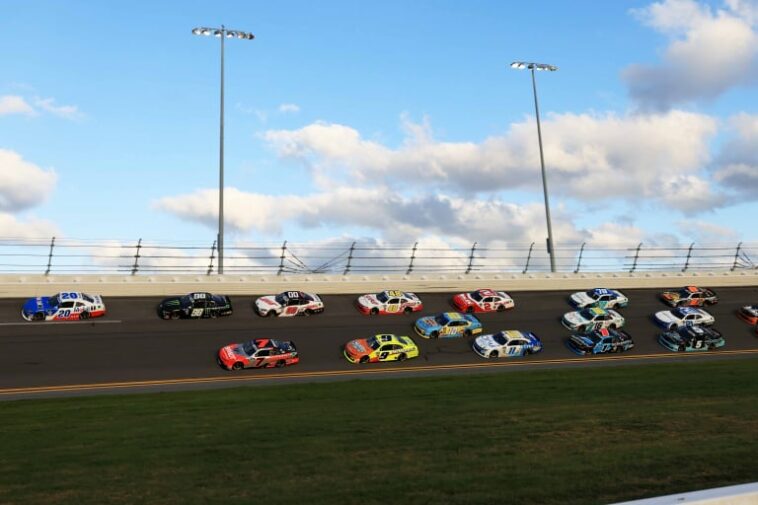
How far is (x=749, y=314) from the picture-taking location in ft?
144

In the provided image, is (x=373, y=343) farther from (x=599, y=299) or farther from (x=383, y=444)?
(x=599, y=299)

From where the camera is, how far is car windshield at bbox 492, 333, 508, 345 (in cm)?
3503

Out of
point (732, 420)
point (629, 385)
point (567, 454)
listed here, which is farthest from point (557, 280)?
point (567, 454)

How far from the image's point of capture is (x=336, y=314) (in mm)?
39312

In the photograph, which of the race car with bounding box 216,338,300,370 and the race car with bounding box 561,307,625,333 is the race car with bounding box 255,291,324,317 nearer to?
the race car with bounding box 216,338,300,370

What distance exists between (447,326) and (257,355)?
36.5ft

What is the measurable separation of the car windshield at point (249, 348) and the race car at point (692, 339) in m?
23.4

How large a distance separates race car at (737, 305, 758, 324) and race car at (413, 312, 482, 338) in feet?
63.2

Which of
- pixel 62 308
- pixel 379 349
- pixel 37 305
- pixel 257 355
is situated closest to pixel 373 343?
pixel 379 349

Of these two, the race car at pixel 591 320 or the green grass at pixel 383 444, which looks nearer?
the green grass at pixel 383 444

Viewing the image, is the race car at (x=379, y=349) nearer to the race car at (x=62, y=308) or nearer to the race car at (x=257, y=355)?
the race car at (x=257, y=355)

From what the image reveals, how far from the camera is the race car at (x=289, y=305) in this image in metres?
37.6

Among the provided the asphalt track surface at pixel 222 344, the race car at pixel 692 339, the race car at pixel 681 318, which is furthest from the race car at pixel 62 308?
the race car at pixel 681 318

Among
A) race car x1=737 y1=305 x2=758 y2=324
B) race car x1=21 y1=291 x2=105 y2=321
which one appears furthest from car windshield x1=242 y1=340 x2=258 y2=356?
race car x1=737 y1=305 x2=758 y2=324
